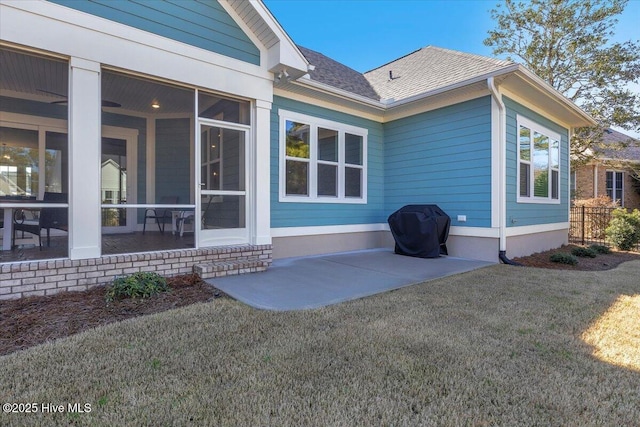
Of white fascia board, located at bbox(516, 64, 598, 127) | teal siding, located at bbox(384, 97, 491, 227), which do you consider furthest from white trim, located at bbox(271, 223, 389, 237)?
white fascia board, located at bbox(516, 64, 598, 127)

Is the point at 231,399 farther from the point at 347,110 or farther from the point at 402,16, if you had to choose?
the point at 402,16

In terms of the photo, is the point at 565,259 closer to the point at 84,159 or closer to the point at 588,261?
the point at 588,261

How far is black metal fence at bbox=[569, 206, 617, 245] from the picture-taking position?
10.3 metres

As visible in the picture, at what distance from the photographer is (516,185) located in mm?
6910

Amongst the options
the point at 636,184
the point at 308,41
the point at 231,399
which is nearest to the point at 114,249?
the point at 231,399

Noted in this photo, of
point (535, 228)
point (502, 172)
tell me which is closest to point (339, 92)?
point (502, 172)

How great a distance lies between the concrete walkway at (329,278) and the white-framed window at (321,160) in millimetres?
1464

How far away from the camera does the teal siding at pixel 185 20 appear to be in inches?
168

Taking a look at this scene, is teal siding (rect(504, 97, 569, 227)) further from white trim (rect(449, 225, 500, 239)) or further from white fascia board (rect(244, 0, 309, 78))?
white fascia board (rect(244, 0, 309, 78))

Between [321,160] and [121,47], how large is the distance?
161 inches

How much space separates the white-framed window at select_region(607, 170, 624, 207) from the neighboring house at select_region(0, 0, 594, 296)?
31.6 ft

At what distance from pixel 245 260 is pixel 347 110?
14.2ft

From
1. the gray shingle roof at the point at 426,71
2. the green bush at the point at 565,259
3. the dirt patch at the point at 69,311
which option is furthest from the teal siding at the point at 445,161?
the dirt patch at the point at 69,311

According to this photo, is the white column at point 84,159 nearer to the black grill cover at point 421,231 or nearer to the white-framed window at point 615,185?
the black grill cover at point 421,231
